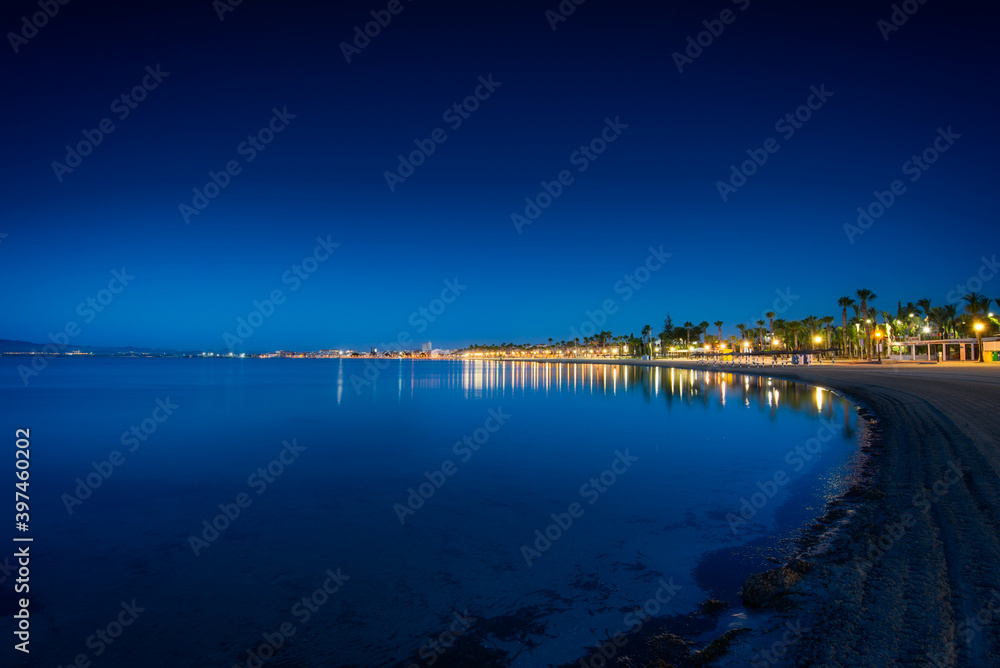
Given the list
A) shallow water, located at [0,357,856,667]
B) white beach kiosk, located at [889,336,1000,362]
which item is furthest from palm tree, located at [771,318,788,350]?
shallow water, located at [0,357,856,667]

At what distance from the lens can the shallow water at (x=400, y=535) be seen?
6.11 metres

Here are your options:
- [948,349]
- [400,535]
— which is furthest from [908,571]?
[948,349]

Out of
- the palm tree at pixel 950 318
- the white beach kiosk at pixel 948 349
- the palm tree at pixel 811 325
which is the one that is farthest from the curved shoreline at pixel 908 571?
the palm tree at pixel 811 325

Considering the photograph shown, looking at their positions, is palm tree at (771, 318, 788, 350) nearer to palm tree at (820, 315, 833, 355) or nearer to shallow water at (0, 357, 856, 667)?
palm tree at (820, 315, 833, 355)

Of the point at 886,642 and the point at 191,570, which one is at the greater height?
the point at 886,642

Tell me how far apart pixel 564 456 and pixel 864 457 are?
8.73 metres

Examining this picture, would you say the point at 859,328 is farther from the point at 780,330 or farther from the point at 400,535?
the point at 400,535

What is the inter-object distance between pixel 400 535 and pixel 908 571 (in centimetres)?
780

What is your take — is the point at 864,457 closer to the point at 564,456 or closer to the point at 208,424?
the point at 564,456

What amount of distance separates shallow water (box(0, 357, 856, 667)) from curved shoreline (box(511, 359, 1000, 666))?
1.06 metres

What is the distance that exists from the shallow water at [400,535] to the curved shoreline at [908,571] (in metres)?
1.06

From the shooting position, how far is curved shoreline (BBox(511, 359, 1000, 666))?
15.2 feet

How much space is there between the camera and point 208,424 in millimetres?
27062

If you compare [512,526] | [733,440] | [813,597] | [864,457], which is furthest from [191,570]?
[733,440]
